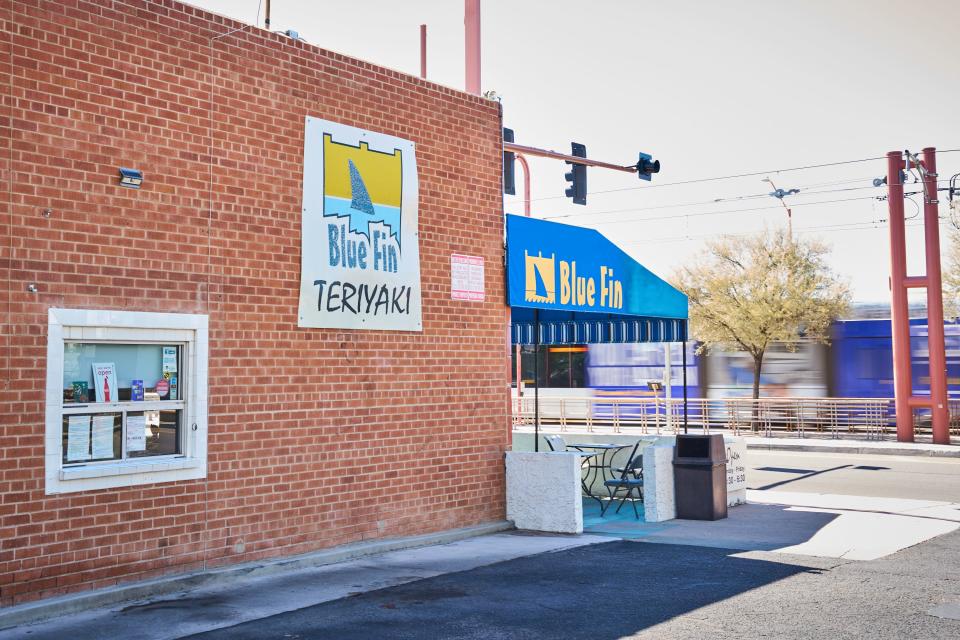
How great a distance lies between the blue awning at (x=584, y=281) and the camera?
12.5 meters

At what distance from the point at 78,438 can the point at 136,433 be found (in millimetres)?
563

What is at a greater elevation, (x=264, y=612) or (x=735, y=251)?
(x=735, y=251)

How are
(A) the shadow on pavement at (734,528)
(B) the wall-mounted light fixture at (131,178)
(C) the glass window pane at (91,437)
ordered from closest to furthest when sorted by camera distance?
(C) the glass window pane at (91,437), (B) the wall-mounted light fixture at (131,178), (A) the shadow on pavement at (734,528)

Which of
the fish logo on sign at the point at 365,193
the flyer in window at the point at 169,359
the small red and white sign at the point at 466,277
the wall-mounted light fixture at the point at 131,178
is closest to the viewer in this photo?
the wall-mounted light fixture at the point at 131,178

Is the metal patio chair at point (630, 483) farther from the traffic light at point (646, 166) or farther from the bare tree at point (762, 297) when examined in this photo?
the bare tree at point (762, 297)

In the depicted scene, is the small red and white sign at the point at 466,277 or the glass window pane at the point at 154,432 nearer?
the glass window pane at the point at 154,432

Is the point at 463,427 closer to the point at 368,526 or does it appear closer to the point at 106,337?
the point at 368,526

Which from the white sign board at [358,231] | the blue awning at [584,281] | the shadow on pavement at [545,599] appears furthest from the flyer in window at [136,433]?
the blue awning at [584,281]

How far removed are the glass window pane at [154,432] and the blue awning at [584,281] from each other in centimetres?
487

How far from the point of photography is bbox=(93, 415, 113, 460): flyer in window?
8328mm

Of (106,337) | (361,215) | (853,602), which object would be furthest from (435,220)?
(853,602)

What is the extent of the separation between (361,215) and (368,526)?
3.45 metres

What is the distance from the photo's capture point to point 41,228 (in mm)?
7938

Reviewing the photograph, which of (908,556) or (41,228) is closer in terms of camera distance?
(41,228)
